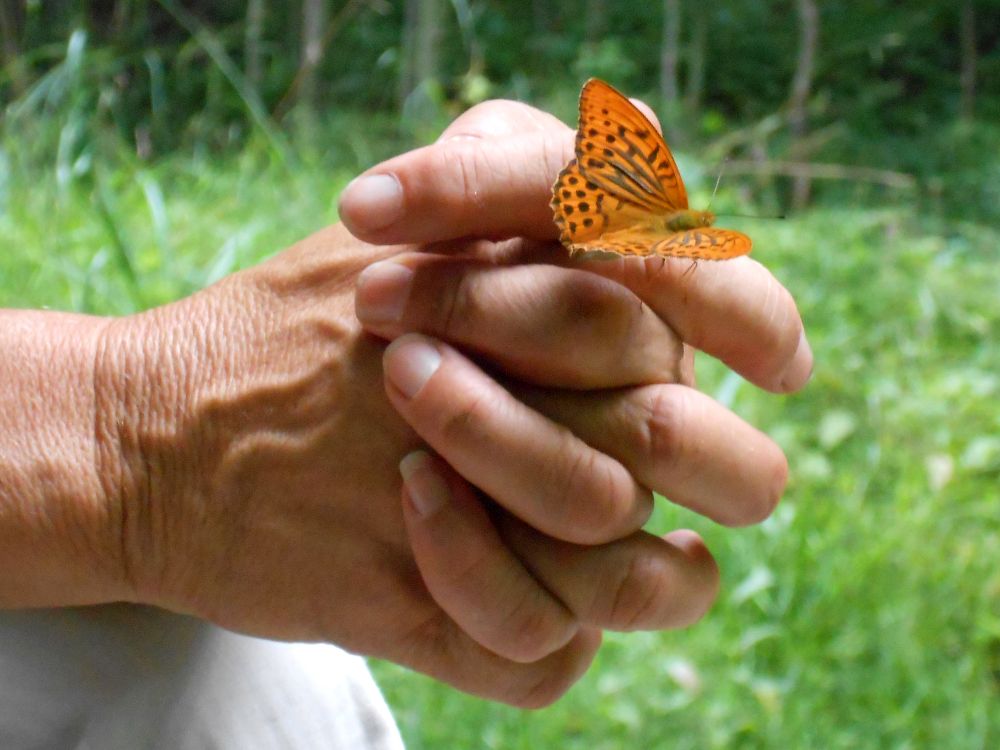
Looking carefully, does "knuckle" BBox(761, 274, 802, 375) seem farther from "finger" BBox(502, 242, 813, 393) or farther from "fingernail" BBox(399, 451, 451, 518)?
"fingernail" BBox(399, 451, 451, 518)

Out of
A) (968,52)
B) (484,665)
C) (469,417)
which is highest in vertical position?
(469,417)

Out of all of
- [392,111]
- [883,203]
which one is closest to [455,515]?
[392,111]

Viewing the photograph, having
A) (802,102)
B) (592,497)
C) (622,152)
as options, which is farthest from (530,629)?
(802,102)

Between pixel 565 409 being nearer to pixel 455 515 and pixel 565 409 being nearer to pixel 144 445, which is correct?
pixel 455 515

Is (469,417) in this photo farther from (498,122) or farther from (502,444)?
(498,122)

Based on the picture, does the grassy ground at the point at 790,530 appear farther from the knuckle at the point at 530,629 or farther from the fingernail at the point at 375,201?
the fingernail at the point at 375,201

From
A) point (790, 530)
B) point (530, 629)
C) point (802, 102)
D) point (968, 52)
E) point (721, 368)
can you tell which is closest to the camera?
point (530, 629)

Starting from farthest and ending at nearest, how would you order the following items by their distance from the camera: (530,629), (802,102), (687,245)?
(802,102)
(530,629)
(687,245)

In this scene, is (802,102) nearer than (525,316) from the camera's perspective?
No
